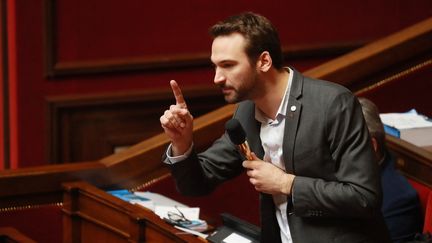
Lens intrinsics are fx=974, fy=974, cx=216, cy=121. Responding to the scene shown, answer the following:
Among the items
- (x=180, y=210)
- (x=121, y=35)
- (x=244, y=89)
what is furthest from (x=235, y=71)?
(x=121, y=35)

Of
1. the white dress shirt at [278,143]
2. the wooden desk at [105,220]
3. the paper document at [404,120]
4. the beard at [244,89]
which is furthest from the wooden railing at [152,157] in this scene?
the beard at [244,89]

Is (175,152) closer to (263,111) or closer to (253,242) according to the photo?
(263,111)

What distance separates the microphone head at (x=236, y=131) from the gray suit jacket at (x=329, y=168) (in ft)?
0.30

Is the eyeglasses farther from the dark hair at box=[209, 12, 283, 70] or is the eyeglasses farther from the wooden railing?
the dark hair at box=[209, 12, 283, 70]

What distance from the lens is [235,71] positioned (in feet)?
5.75

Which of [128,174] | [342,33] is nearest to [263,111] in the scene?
[128,174]

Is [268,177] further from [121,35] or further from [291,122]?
[121,35]

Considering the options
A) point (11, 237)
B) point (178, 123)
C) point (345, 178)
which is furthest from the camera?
point (11, 237)

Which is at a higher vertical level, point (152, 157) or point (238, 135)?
point (238, 135)

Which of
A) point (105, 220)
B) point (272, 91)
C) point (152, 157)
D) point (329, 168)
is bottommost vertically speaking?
point (105, 220)

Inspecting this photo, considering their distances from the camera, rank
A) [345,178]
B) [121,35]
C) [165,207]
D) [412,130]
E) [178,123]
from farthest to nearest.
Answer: [121,35]
[412,130]
[165,207]
[178,123]
[345,178]

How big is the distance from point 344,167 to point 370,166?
0.05 metres

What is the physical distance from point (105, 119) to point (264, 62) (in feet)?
6.04

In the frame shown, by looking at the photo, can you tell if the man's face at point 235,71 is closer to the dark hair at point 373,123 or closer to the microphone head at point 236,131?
the microphone head at point 236,131
